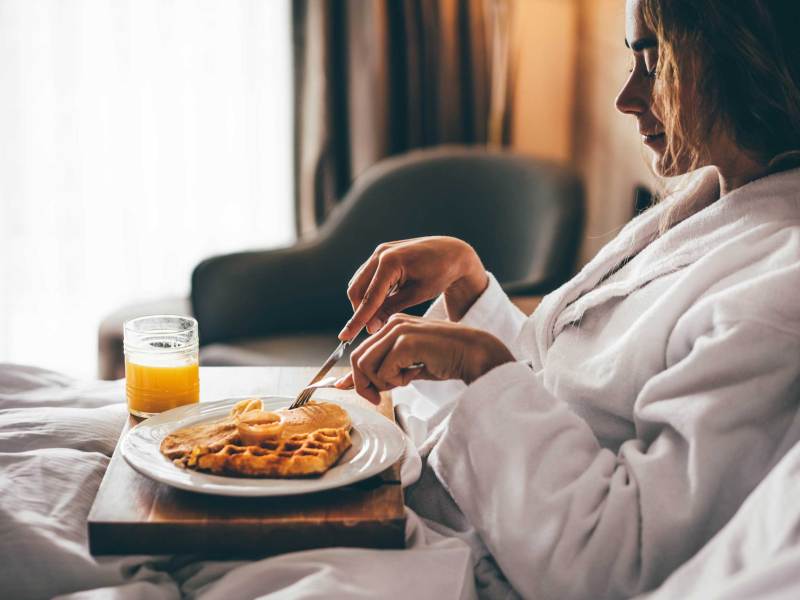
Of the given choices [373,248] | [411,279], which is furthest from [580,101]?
[411,279]

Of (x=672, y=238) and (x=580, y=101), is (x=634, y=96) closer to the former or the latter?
(x=672, y=238)

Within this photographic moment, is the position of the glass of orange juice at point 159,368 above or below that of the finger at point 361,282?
below

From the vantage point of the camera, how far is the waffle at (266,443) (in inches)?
36.8

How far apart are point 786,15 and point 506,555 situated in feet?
2.24

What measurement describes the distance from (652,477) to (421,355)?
28 cm

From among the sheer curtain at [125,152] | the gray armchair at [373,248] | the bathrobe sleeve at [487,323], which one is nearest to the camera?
the bathrobe sleeve at [487,323]

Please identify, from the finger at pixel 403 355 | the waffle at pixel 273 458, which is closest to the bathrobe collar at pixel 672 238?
the finger at pixel 403 355

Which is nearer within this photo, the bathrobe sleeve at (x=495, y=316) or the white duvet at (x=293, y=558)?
the white duvet at (x=293, y=558)

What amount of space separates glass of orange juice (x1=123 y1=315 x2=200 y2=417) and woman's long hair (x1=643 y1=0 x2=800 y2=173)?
692 millimetres

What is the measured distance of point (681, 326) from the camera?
3.30ft

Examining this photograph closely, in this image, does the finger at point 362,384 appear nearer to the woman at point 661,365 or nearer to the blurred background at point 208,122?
the woman at point 661,365

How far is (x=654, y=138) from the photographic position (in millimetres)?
1147

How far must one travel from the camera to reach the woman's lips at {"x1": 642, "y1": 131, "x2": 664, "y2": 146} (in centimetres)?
114

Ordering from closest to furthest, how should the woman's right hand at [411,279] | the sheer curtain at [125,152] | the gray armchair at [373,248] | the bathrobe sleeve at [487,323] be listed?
the woman's right hand at [411,279] → the bathrobe sleeve at [487,323] → the gray armchair at [373,248] → the sheer curtain at [125,152]
